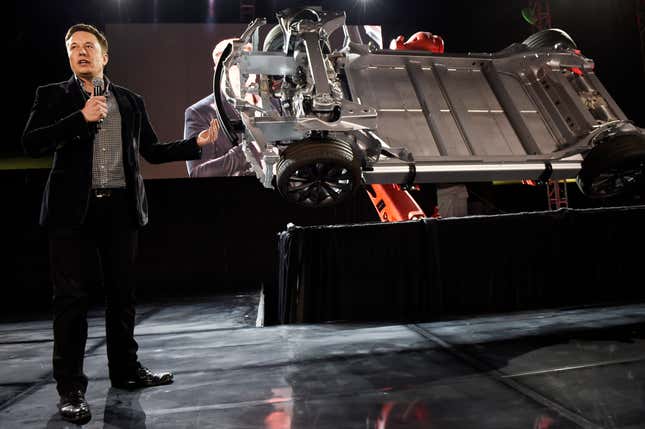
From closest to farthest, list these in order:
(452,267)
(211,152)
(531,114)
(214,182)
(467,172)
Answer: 1. (467,172)
2. (531,114)
3. (452,267)
4. (211,152)
5. (214,182)

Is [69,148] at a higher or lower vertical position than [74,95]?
lower

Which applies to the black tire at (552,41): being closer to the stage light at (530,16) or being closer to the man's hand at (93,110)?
the man's hand at (93,110)

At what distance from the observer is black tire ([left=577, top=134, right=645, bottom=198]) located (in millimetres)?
3045

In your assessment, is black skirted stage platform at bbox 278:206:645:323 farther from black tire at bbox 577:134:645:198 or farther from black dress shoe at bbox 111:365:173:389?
black dress shoe at bbox 111:365:173:389

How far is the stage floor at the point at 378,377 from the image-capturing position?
1955mm

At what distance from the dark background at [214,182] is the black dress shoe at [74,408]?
530cm

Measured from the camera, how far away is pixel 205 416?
80.6 inches

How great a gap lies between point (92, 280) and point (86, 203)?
0.37 metres

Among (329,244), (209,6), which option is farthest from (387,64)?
(209,6)

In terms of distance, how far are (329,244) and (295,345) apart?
3.88 ft

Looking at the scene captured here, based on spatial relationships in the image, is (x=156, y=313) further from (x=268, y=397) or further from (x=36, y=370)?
(x=268, y=397)

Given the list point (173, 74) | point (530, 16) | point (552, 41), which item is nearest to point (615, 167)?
point (552, 41)

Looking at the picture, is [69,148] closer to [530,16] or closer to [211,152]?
[211,152]

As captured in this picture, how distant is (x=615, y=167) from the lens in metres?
3.13
